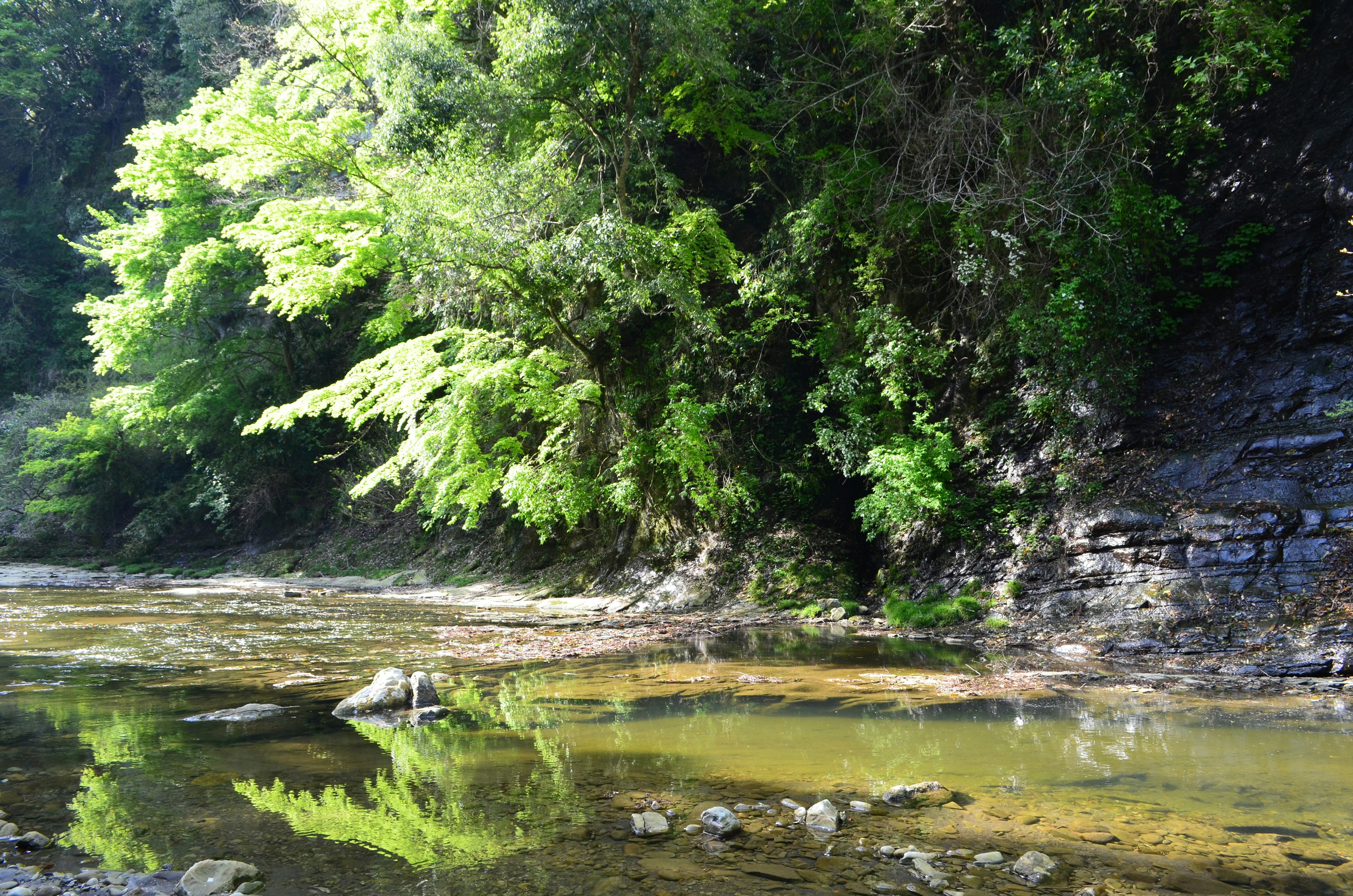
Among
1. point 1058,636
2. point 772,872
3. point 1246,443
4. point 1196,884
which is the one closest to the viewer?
point 1196,884

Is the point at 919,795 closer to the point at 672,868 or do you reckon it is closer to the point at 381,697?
the point at 672,868

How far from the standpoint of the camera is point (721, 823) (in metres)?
3.29

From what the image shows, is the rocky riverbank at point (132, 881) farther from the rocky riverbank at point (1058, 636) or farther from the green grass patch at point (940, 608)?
the green grass patch at point (940, 608)

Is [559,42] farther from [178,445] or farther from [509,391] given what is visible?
[178,445]

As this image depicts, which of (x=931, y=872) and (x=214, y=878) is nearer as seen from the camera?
(x=214, y=878)

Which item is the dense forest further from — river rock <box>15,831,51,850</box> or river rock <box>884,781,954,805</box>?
river rock <box>15,831,51,850</box>

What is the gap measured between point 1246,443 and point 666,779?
24.3 ft

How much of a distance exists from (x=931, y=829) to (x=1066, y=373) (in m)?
7.45

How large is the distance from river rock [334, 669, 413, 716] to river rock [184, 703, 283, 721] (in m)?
0.41

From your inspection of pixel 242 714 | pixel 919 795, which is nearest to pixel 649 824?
pixel 919 795

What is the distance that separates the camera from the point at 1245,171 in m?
9.47

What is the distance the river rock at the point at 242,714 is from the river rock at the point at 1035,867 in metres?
4.59

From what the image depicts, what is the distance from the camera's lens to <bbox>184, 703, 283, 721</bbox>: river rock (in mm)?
5164

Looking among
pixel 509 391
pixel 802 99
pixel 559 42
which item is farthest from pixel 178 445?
pixel 802 99
